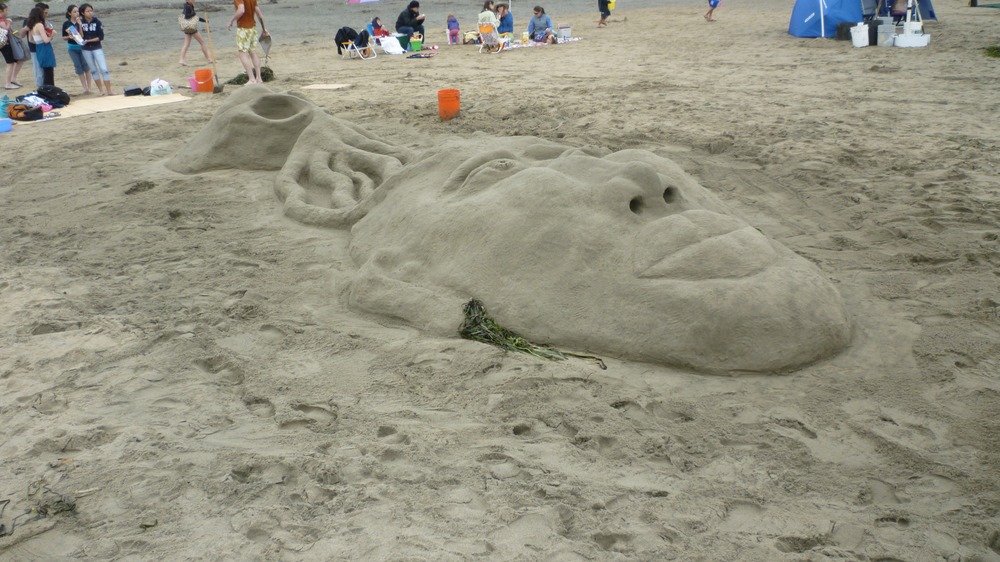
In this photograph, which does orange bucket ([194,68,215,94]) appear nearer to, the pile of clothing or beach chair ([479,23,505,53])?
the pile of clothing

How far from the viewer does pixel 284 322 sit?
3994 mm

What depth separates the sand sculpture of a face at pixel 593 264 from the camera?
331 cm

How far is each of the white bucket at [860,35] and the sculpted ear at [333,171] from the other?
8.24m

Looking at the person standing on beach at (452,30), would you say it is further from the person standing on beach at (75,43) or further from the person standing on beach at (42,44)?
the person standing on beach at (42,44)

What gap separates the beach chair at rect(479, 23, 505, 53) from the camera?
13914 mm

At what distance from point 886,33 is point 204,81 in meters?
9.54

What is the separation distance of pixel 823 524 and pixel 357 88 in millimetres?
9197

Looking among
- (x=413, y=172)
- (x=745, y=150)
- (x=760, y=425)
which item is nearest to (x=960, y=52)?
(x=745, y=150)

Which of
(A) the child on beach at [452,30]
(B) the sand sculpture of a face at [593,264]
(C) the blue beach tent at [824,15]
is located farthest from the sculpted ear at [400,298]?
(A) the child on beach at [452,30]

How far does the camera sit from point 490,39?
45.9ft

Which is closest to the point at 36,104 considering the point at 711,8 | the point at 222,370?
the point at 222,370

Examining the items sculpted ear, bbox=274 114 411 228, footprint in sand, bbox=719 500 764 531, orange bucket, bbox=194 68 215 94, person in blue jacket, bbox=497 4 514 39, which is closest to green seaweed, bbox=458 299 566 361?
footprint in sand, bbox=719 500 764 531

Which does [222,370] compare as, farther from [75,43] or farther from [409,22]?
[409,22]

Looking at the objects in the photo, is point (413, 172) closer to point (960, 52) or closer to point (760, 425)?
point (760, 425)
